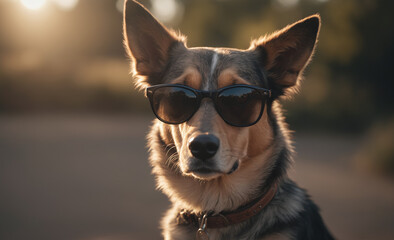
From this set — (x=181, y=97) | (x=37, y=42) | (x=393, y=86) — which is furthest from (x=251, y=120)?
(x=37, y=42)

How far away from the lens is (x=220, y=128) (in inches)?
105

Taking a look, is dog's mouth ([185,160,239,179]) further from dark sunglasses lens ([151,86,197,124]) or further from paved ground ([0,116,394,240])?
paved ground ([0,116,394,240])

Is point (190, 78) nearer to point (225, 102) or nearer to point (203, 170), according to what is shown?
point (225, 102)

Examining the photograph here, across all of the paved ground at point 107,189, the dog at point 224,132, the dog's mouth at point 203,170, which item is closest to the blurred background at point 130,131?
the paved ground at point 107,189

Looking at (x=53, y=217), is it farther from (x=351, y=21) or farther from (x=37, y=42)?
(x=37, y=42)

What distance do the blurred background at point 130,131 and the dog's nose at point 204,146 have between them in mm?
1049

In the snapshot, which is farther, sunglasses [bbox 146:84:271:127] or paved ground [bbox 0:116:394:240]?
paved ground [bbox 0:116:394:240]

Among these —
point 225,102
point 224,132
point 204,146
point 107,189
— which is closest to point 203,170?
point 204,146

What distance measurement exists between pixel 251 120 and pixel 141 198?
15.8 feet

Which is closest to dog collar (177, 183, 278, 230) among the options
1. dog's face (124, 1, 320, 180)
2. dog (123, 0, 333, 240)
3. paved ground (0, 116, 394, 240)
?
dog (123, 0, 333, 240)

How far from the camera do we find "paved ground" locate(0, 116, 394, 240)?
5.72 m

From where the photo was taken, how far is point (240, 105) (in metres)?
2.73

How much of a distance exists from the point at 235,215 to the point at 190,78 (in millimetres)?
1094

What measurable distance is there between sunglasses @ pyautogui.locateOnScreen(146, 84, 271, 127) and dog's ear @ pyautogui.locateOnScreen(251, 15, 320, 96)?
0.34 meters
